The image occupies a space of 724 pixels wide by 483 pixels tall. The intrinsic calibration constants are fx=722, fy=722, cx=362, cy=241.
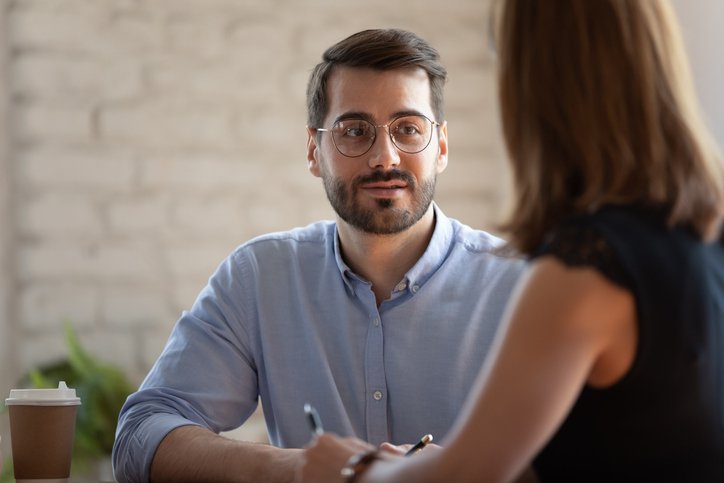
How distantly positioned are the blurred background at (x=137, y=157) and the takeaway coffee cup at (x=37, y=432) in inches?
42.9

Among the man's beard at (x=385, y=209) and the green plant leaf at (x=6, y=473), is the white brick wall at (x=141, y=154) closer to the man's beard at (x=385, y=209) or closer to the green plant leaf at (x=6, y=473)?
the green plant leaf at (x=6, y=473)

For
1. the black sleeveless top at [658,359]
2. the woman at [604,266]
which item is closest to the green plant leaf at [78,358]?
the woman at [604,266]

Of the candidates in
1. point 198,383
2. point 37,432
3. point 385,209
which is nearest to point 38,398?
point 37,432

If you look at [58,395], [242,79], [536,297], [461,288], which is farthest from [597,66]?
[242,79]

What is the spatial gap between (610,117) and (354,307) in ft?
2.95

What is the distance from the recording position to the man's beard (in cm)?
161

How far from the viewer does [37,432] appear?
1.18 meters

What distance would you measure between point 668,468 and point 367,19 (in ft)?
6.63

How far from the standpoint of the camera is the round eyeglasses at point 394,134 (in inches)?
64.5

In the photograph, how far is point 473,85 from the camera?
8.39 ft

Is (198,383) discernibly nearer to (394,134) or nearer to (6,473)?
(6,473)

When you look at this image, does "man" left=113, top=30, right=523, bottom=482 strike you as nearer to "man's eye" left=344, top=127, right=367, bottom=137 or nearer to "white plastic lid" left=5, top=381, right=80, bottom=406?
"man's eye" left=344, top=127, right=367, bottom=137

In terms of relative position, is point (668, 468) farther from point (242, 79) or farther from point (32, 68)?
point (32, 68)

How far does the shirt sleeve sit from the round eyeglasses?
382 millimetres
